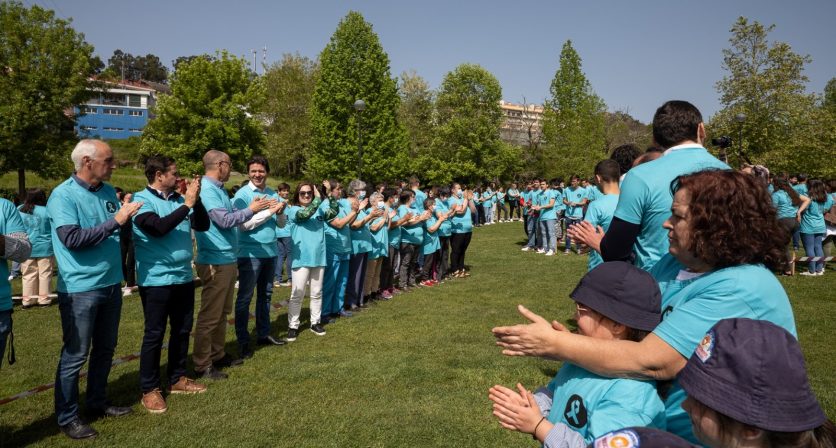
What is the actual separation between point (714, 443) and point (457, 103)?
51.4 meters

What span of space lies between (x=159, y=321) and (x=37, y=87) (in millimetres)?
27602

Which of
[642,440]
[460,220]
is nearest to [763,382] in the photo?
[642,440]

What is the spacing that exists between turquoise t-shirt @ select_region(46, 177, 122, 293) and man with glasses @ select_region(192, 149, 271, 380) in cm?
110

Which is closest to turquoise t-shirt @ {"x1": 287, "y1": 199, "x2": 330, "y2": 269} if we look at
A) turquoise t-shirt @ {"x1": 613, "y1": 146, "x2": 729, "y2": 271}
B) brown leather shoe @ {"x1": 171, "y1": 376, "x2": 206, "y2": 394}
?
brown leather shoe @ {"x1": 171, "y1": 376, "x2": 206, "y2": 394}

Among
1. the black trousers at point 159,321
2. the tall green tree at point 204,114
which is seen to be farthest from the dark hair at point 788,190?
the tall green tree at point 204,114

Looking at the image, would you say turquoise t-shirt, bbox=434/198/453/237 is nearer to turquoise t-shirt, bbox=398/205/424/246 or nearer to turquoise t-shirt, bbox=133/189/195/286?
turquoise t-shirt, bbox=398/205/424/246

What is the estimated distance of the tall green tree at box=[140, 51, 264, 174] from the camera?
128ft

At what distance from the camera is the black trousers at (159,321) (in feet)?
16.1

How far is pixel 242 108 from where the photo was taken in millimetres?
41281

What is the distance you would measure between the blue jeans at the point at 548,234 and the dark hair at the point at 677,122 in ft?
45.3

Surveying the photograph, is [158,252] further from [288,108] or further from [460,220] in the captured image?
[288,108]

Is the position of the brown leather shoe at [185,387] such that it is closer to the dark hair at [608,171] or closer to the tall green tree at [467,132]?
the dark hair at [608,171]

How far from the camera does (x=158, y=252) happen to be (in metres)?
4.86

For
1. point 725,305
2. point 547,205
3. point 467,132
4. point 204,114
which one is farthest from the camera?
point 467,132
